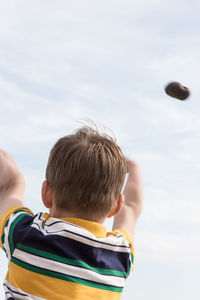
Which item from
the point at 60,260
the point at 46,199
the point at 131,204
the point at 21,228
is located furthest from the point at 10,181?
the point at 131,204

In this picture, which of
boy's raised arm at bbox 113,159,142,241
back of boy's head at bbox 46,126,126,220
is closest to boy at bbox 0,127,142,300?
back of boy's head at bbox 46,126,126,220

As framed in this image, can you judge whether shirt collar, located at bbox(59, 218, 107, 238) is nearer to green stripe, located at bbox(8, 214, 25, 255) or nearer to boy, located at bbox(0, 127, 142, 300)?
boy, located at bbox(0, 127, 142, 300)

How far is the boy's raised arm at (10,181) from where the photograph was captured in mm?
2834

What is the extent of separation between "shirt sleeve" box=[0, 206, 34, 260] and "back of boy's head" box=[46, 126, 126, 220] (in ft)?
0.70

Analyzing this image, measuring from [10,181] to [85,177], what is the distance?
2.14 feet

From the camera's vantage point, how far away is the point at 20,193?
286 centimetres

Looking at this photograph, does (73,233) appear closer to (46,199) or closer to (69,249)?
(69,249)

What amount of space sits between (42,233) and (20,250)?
15cm

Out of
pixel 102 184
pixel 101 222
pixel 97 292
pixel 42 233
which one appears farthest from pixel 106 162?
pixel 97 292

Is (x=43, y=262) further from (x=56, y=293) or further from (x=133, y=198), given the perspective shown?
(x=133, y=198)

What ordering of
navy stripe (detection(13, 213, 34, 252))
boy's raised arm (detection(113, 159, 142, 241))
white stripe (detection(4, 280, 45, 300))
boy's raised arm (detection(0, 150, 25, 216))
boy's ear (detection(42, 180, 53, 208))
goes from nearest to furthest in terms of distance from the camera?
white stripe (detection(4, 280, 45, 300)), navy stripe (detection(13, 213, 34, 252)), boy's ear (detection(42, 180, 53, 208)), boy's raised arm (detection(0, 150, 25, 216)), boy's raised arm (detection(113, 159, 142, 241))

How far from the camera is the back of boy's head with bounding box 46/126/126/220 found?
8.08 ft

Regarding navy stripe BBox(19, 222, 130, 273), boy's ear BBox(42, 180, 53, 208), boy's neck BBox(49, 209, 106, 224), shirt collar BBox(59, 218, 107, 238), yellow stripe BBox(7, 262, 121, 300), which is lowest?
yellow stripe BBox(7, 262, 121, 300)

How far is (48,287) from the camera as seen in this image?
230 centimetres
